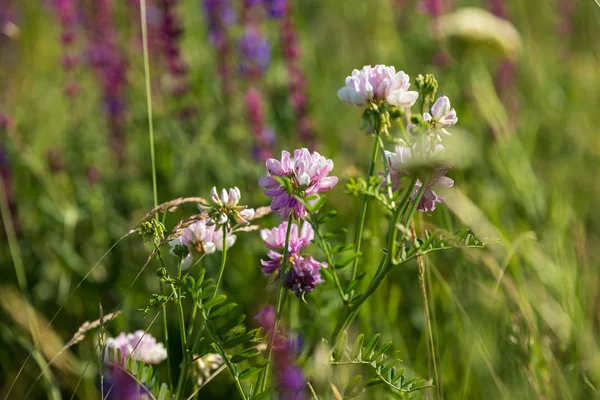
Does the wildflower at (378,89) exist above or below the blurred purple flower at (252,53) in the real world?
above

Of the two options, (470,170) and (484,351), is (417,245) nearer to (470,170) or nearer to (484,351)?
(484,351)

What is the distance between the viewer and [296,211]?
3.40 feet

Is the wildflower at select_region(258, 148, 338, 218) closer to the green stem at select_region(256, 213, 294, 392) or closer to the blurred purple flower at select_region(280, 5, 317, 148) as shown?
the green stem at select_region(256, 213, 294, 392)

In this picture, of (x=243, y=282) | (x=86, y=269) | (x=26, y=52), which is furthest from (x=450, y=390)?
(x=26, y=52)

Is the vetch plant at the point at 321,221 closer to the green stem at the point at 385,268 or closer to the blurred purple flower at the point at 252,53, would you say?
the green stem at the point at 385,268

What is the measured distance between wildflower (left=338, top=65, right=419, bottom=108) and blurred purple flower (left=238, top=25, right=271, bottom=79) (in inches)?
69.0

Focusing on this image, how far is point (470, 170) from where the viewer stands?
8.82ft

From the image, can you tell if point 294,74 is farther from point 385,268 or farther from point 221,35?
point 385,268

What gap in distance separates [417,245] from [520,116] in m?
2.32

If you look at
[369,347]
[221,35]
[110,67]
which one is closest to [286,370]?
[369,347]

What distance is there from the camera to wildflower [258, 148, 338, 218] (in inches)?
39.3

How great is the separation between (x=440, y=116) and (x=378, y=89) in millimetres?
95

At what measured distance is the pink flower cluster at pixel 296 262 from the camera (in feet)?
3.59

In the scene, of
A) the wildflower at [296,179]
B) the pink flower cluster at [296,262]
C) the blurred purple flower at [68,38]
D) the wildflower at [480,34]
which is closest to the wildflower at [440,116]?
the wildflower at [296,179]
